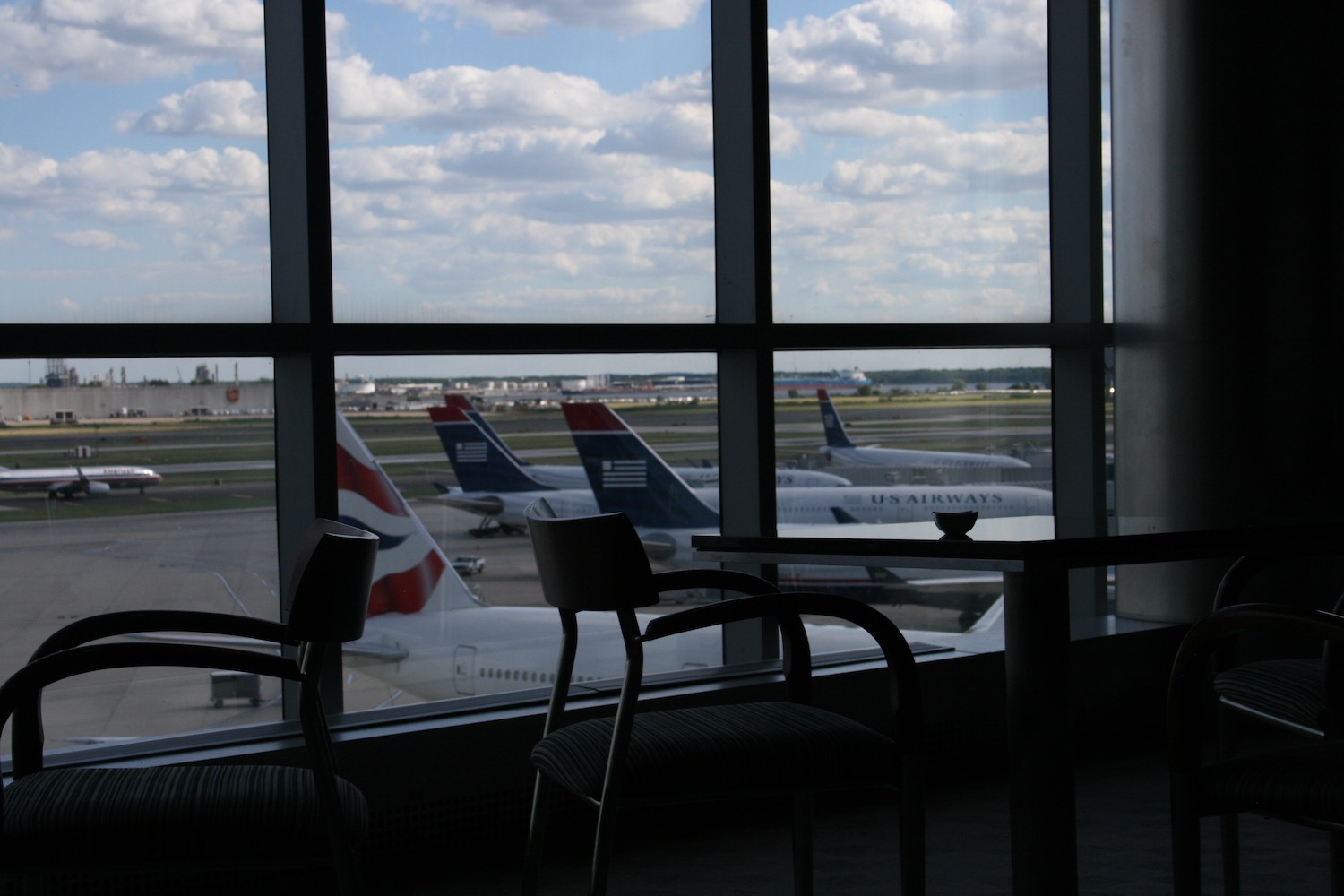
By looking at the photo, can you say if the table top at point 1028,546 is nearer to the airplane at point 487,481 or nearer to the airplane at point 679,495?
the airplane at point 679,495

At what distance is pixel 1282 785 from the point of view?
123 cm

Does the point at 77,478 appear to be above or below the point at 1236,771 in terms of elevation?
above

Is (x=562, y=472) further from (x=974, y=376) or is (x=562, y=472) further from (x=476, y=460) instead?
(x=974, y=376)

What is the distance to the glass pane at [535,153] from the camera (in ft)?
9.59

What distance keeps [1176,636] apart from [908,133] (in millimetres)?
1691

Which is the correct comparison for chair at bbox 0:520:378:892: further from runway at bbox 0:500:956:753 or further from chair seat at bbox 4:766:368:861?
runway at bbox 0:500:956:753

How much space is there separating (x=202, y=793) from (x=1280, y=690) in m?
1.47

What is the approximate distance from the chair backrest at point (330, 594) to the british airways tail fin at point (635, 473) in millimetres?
9074

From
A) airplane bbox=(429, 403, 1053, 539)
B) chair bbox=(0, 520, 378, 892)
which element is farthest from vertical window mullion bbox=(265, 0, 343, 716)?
airplane bbox=(429, 403, 1053, 539)

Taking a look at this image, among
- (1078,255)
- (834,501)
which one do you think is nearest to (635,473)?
(834,501)

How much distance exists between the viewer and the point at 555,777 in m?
1.45

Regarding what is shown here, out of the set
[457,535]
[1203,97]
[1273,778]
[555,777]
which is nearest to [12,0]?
[555,777]

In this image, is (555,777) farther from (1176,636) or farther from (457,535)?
(457,535)

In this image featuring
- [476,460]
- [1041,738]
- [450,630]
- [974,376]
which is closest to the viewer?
[1041,738]
